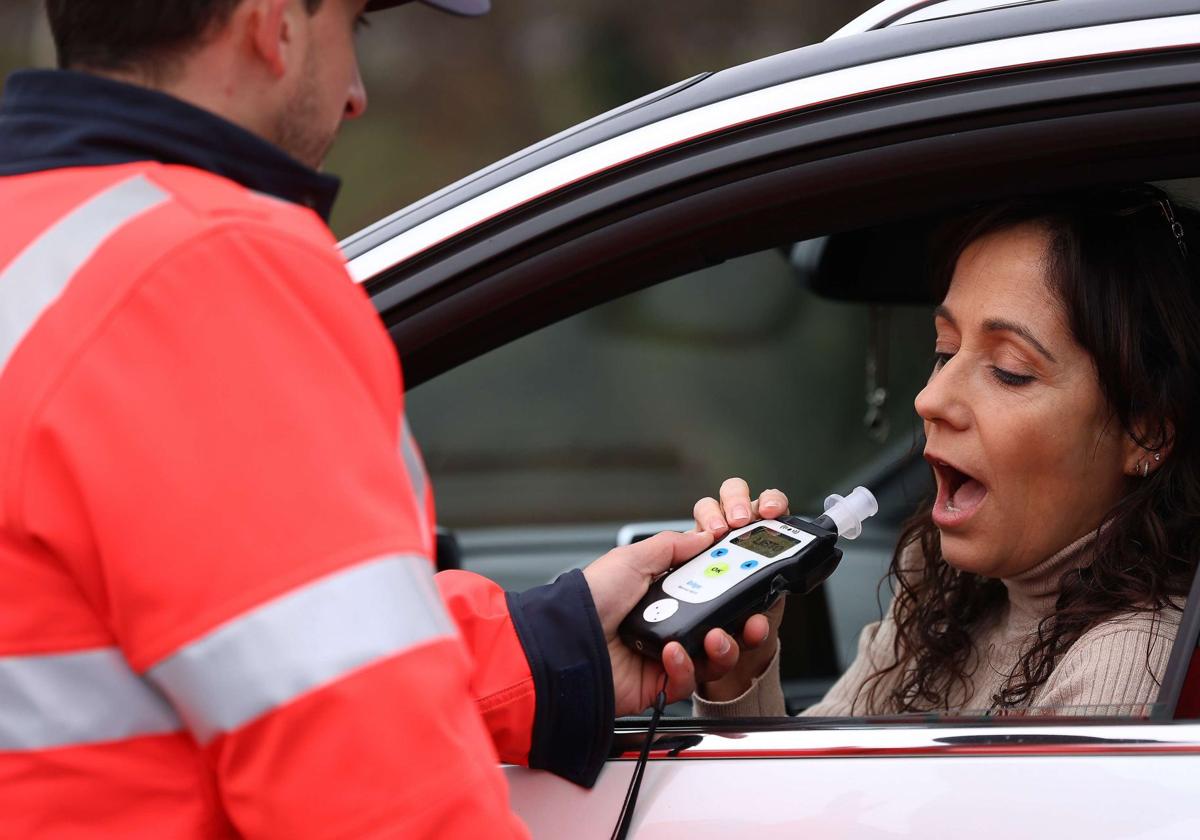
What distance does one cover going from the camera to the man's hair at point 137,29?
1.03m

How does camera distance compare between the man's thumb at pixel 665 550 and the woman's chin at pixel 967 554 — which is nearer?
the man's thumb at pixel 665 550

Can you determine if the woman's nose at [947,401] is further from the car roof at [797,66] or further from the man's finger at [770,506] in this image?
the car roof at [797,66]

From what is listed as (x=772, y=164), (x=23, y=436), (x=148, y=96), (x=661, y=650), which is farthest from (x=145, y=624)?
(x=772, y=164)

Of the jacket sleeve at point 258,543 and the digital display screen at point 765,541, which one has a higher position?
the jacket sleeve at point 258,543

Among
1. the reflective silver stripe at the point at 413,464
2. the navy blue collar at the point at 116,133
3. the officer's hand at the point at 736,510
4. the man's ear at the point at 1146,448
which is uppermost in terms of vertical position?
the navy blue collar at the point at 116,133

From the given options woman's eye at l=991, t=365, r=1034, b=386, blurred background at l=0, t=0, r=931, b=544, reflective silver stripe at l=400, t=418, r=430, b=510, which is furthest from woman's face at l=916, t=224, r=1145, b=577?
blurred background at l=0, t=0, r=931, b=544

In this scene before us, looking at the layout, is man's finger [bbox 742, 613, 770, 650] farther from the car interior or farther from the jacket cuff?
the car interior

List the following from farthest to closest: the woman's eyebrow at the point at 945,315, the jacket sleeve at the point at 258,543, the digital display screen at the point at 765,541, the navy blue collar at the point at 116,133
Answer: the woman's eyebrow at the point at 945,315 → the digital display screen at the point at 765,541 → the navy blue collar at the point at 116,133 → the jacket sleeve at the point at 258,543

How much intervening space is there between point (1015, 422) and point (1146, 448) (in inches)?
6.8

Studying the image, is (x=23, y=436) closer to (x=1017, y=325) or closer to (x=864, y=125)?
(x=864, y=125)

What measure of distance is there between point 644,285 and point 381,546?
652 mm

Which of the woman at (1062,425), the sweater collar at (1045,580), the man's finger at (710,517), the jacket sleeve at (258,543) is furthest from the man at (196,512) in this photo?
the sweater collar at (1045,580)

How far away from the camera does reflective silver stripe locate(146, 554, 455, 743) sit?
0.88 m

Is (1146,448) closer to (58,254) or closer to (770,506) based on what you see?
(770,506)
